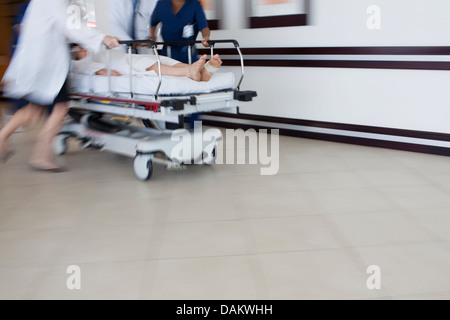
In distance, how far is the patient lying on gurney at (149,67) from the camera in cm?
332

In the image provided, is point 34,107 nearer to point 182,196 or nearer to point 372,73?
point 182,196

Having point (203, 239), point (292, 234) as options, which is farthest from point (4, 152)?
point (292, 234)

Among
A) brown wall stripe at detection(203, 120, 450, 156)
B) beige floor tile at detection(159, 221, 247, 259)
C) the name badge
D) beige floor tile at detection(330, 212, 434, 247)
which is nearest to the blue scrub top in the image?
the name badge

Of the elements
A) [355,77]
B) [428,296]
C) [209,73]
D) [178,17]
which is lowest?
[428,296]

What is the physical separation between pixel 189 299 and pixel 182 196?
1280 mm

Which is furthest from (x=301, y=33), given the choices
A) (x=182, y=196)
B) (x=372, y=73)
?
(x=182, y=196)

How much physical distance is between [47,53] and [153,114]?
37.5 inches

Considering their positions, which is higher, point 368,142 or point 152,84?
point 152,84

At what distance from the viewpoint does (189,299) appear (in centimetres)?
190

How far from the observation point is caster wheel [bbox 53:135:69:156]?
164 inches

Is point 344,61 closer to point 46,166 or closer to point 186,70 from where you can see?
point 186,70

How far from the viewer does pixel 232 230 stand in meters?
2.56

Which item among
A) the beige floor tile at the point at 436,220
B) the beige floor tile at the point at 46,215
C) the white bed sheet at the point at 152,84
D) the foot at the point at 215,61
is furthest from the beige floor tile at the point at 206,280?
the foot at the point at 215,61

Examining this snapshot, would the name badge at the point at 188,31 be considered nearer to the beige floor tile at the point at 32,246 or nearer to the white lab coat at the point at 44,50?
the white lab coat at the point at 44,50
